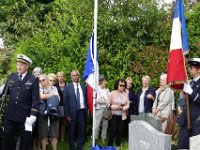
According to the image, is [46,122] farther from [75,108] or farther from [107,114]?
[107,114]

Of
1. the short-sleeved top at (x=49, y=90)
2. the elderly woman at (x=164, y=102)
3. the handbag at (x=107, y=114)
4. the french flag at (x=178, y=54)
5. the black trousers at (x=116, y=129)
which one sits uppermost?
the french flag at (x=178, y=54)

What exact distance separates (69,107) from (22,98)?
6.17ft

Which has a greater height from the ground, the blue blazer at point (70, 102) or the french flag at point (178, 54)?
the french flag at point (178, 54)

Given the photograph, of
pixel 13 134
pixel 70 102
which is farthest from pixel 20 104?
pixel 70 102

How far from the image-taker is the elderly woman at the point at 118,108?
11.0 meters

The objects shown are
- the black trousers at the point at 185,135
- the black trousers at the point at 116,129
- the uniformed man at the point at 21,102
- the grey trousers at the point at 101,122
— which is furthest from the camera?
the grey trousers at the point at 101,122

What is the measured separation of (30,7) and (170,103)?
9.57 metres

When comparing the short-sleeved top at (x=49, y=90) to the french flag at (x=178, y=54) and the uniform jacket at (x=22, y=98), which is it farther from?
the french flag at (x=178, y=54)

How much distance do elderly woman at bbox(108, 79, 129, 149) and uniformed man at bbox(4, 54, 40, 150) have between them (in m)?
2.70

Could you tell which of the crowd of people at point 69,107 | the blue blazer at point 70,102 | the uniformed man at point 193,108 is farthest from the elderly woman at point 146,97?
the uniformed man at point 193,108

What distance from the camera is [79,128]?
10.6 meters

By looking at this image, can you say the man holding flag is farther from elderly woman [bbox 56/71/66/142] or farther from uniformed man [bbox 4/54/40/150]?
elderly woman [bbox 56/71/66/142]

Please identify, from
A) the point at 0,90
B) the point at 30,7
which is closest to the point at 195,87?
the point at 0,90

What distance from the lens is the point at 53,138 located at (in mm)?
10156
